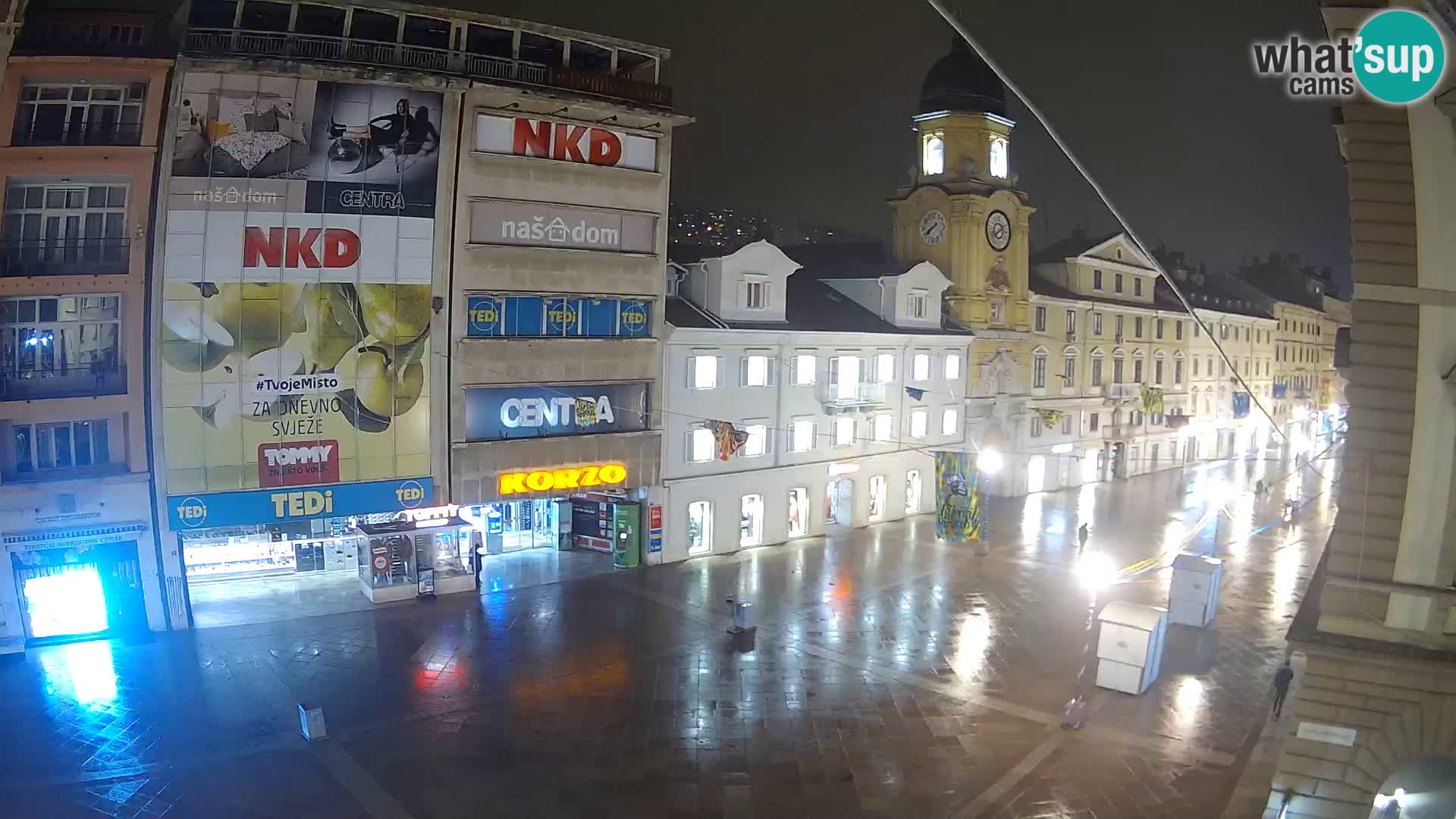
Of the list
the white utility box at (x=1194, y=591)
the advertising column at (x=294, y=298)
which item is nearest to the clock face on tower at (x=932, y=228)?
the white utility box at (x=1194, y=591)

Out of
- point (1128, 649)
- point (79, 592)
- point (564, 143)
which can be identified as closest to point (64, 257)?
point (79, 592)

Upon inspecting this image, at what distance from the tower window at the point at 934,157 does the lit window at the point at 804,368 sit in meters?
13.8

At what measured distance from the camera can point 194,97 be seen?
24.2 metres

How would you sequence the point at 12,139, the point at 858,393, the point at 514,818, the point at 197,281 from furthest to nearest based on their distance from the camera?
the point at 858,393 < the point at 197,281 < the point at 12,139 < the point at 514,818

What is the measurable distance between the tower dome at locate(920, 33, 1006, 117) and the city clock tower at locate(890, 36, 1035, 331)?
3 cm

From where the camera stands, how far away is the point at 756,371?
1372 inches

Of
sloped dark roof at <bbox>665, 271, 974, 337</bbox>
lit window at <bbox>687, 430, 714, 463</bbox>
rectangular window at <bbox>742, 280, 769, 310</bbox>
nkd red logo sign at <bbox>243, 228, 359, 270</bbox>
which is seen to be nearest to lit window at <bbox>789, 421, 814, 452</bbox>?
sloped dark roof at <bbox>665, 271, 974, 337</bbox>

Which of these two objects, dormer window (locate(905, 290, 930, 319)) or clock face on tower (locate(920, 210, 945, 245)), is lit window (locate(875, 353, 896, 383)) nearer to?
dormer window (locate(905, 290, 930, 319))

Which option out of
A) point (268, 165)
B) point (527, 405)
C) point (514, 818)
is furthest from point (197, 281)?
point (514, 818)

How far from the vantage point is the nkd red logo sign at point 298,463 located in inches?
1012

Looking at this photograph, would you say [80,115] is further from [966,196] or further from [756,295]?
[966,196]

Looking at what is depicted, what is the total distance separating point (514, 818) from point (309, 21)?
21.9 meters

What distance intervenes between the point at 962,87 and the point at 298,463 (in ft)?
109

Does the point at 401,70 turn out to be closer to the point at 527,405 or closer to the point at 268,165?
the point at 268,165
